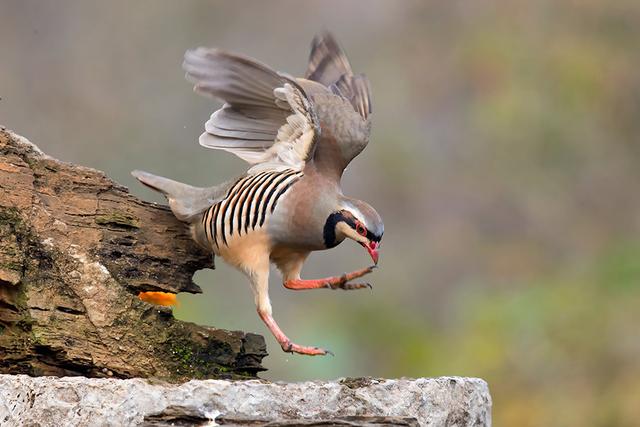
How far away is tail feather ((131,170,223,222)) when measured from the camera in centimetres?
509

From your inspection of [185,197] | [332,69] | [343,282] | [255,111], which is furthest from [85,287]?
[332,69]

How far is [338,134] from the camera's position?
5.32m

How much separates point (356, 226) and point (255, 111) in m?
0.72

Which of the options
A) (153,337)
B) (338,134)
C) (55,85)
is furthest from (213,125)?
(55,85)

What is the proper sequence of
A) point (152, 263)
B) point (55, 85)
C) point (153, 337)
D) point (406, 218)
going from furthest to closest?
point (406, 218) < point (55, 85) < point (152, 263) < point (153, 337)

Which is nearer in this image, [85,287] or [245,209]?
[85,287]

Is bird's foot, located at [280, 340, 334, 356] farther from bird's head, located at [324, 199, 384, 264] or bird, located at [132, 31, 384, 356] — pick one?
bird's head, located at [324, 199, 384, 264]

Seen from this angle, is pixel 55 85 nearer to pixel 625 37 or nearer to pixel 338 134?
pixel 625 37

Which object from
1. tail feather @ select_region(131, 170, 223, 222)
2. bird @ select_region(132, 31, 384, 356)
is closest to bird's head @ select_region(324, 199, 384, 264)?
bird @ select_region(132, 31, 384, 356)

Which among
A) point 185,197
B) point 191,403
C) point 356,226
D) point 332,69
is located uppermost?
point 332,69

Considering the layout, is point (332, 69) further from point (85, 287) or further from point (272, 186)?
point (85, 287)

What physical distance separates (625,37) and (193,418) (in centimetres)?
1754

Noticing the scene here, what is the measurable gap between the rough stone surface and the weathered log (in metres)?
0.48

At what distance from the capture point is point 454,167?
2017 cm
